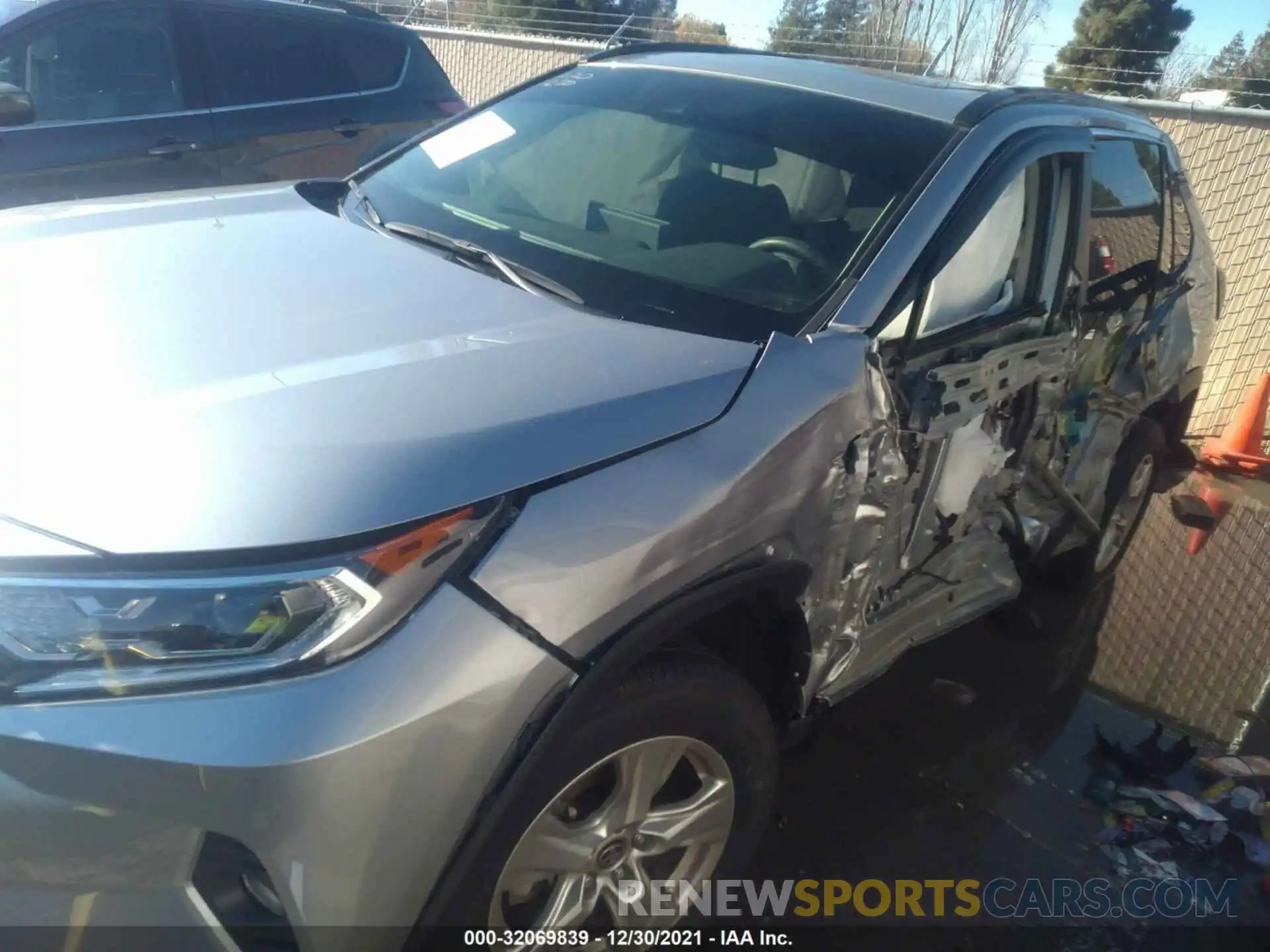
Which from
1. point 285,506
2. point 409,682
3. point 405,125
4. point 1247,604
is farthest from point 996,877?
point 405,125

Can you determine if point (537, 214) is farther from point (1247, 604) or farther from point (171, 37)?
point (1247, 604)

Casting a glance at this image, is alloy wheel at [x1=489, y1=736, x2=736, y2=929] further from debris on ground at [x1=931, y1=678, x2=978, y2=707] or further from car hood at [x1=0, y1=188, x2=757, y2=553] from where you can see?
debris on ground at [x1=931, y1=678, x2=978, y2=707]

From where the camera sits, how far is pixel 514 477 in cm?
174

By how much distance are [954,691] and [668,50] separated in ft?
8.09

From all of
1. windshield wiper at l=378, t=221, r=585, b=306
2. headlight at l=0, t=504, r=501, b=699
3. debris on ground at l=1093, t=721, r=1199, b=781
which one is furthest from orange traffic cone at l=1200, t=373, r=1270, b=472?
headlight at l=0, t=504, r=501, b=699

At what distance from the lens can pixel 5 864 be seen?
5.10 ft

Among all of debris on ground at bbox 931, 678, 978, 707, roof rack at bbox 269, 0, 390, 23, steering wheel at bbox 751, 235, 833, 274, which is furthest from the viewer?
roof rack at bbox 269, 0, 390, 23

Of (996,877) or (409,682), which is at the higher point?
(409,682)

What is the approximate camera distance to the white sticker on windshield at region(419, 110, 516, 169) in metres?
3.32

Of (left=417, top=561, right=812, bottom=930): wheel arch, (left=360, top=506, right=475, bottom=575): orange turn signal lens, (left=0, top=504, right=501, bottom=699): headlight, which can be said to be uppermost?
(left=360, top=506, right=475, bottom=575): orange turn signal lens

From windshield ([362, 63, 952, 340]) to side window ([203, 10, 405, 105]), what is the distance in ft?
8.61

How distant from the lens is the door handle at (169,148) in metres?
5.06

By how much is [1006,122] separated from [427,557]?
7.20 ft

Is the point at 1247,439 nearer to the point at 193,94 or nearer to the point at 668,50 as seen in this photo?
the point at 668,50
